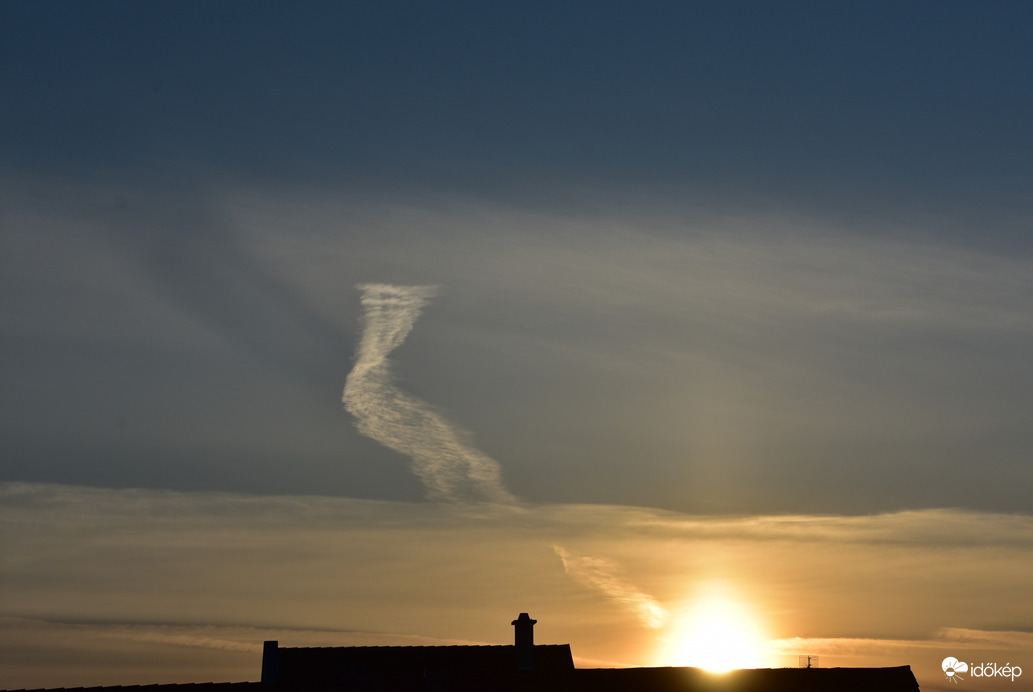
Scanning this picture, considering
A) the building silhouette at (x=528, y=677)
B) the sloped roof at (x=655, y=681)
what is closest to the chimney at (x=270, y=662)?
the building silhouette at (x=528, y=677)

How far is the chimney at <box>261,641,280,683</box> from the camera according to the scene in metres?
49.8

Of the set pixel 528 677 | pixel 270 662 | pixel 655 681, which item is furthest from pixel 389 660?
pixel 655 681

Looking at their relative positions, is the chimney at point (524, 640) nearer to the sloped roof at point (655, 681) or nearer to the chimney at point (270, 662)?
the sloped roof at point (655, 681)

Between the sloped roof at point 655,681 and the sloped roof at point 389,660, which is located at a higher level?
the sloped roof at point 389,660

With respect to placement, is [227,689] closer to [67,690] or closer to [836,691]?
[67,690]

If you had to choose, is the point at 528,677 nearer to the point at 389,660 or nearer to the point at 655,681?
the point at 655,681

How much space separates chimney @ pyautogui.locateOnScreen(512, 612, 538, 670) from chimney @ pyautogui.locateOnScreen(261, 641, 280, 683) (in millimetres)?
10855

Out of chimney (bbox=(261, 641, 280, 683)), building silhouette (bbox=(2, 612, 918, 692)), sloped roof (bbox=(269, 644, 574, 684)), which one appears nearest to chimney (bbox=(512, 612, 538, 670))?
building silhouette (bbox=(2, 612, 918, 692))

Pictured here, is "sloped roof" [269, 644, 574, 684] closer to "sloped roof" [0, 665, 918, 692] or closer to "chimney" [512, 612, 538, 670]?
"chimney" [512, 612, 538, 670]

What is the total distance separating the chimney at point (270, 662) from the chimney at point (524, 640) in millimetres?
10855

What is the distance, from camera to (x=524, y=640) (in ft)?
153

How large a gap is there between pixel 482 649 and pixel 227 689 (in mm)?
13894

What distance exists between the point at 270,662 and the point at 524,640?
11407 millimetres

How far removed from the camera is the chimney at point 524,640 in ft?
152
